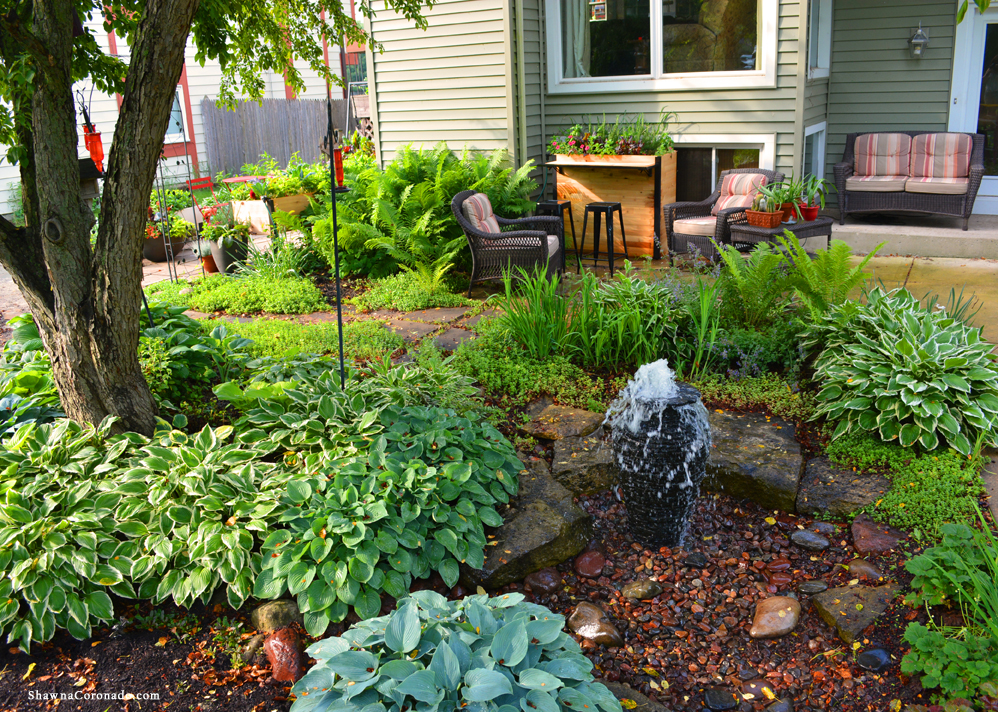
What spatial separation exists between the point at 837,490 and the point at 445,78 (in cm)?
666

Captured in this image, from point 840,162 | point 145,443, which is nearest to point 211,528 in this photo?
point 145,443

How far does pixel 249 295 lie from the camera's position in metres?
6.36

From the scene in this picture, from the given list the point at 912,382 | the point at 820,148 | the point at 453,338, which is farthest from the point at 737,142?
the point at 912,382

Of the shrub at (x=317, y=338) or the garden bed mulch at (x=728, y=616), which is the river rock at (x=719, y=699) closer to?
the garden bed mulch at (x=728, y=616)

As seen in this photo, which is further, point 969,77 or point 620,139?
point 969,77

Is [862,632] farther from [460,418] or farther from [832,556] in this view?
[460,418]

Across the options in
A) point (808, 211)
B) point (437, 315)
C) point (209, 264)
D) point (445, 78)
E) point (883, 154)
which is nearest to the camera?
point (437, 315)

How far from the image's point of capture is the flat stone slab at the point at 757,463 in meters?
3.32

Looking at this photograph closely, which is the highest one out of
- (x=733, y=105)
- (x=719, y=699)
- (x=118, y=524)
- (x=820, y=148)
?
(x=733, y=105)

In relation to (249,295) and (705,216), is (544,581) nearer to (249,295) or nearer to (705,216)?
(249,295)

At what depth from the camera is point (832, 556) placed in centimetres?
303

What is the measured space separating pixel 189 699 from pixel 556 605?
1.31 m

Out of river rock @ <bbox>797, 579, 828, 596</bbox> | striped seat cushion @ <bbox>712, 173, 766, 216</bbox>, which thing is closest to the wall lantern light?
striped seat cushion @ <bbox>712, 173, 766, 216</bbox>

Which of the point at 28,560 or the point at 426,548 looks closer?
the point at 28,560
